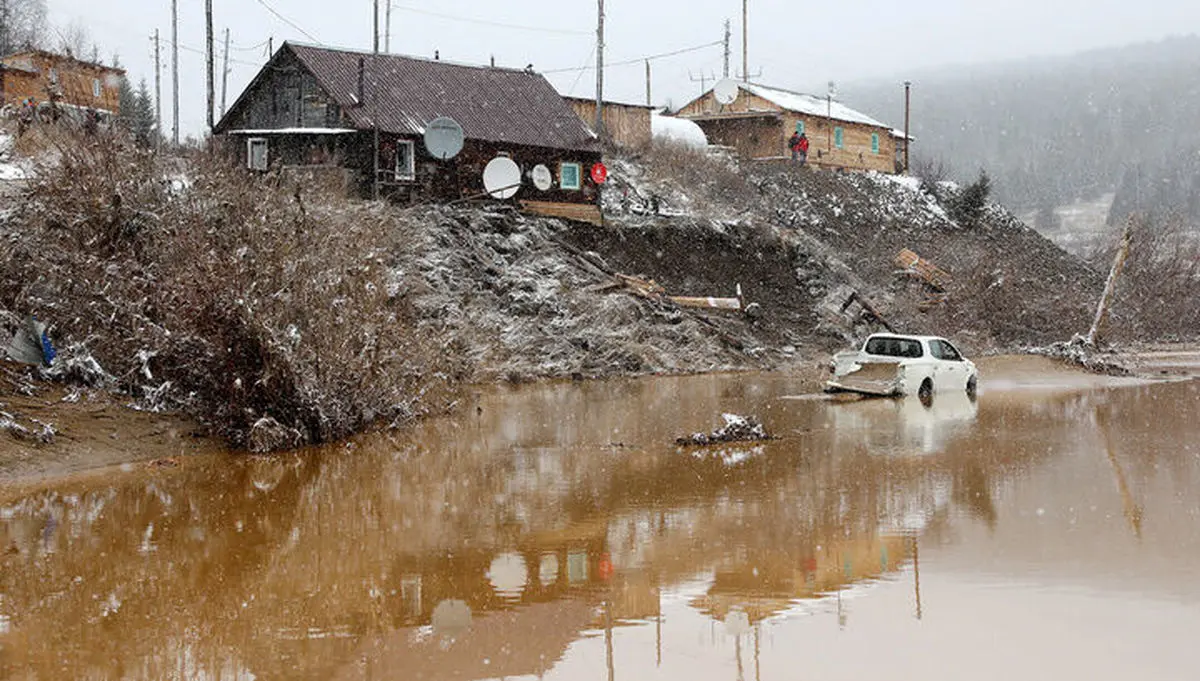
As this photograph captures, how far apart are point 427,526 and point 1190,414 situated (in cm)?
1805

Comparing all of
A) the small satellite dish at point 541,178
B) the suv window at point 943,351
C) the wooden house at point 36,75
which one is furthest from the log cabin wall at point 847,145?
the suv window at point 943,351

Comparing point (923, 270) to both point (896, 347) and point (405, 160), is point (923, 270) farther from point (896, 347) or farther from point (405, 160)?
point (896, 347)

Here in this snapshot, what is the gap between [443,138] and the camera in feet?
133

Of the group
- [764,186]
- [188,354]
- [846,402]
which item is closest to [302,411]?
[188,354]

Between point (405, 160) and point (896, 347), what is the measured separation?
19.7m

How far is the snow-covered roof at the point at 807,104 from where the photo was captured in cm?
6139

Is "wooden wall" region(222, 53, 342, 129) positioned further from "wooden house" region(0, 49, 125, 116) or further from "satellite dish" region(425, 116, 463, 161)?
"wooden house" region(0, 49, 125, 116)

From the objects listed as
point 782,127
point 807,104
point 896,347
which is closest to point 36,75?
point 782,127

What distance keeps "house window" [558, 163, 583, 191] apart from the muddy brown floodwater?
25427 millimetres

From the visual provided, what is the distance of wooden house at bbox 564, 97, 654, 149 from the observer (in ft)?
182

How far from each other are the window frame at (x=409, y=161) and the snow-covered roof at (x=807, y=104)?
25.5m

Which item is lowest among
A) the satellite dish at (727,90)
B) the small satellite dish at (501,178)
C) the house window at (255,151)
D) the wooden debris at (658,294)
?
the wooden debris at (658,294)

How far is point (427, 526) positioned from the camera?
12.9 m

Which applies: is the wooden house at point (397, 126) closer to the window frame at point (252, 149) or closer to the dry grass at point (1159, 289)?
the window frame at point (252, 149)
